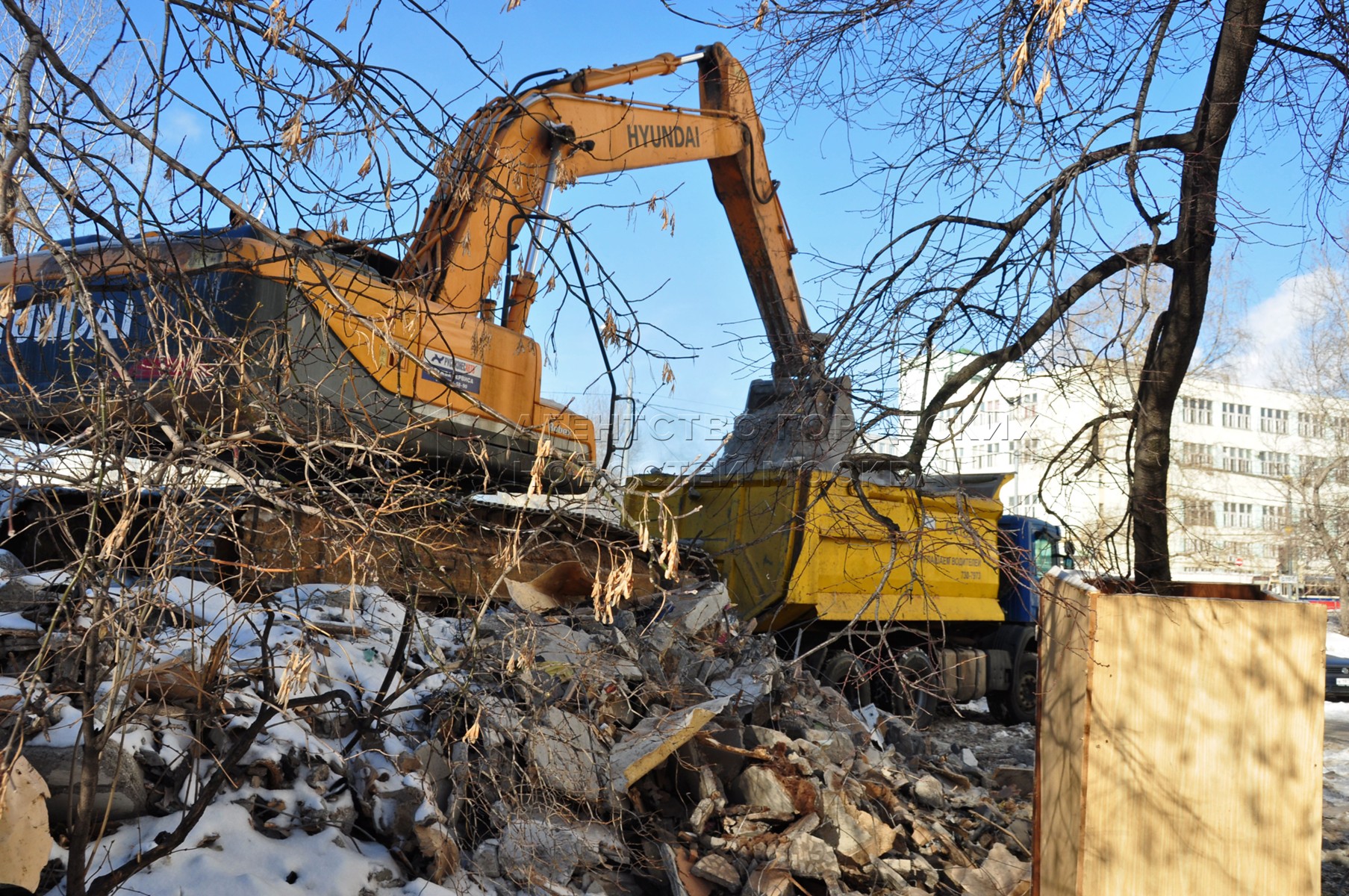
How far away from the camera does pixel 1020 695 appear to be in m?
12.2

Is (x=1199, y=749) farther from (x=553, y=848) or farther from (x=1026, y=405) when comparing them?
(x=553, y=848)

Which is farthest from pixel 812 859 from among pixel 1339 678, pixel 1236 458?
pixel 1236 458

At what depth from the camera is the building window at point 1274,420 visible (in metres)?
43.0

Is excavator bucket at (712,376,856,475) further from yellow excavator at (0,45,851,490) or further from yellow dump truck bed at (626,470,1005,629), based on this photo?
yellow dump truck bed at (626,470,1005,629)

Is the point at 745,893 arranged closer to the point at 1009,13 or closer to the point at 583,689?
the point at 583,689

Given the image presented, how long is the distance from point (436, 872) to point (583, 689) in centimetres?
147

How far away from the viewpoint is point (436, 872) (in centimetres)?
449

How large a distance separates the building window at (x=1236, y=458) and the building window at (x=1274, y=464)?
91 cm

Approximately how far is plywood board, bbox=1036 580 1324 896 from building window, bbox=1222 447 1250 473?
4154 centimetres

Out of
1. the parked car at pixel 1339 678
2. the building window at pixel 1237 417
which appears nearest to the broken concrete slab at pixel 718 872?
the parked car at pixel 1339 678

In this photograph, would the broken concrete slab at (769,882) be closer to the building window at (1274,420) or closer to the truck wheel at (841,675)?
the truck wheel at (841,675)

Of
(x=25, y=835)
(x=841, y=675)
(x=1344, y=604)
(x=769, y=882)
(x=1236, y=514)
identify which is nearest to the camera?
(x=25, y=835)

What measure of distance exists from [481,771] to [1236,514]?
46927mm

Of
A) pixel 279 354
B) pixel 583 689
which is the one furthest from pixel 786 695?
pixel 279 354
